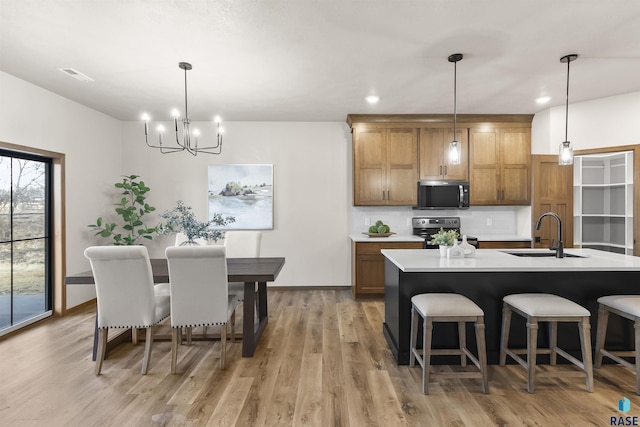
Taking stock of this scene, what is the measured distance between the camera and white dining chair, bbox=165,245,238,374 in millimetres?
2633

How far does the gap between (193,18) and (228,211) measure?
3218 millimetres

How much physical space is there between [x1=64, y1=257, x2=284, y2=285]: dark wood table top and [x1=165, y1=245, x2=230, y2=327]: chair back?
6.3 inches

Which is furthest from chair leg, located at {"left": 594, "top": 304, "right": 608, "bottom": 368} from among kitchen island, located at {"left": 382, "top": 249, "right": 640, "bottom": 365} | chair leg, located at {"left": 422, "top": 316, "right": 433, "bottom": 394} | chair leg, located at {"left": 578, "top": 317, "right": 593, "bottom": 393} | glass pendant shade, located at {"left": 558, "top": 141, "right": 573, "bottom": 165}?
chair leg, located at {"left": 422, "top": 316, "right": 433, "bottom": 394}

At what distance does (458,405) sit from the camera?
2221mm

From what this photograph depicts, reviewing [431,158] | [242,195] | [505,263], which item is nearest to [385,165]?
[431,158]

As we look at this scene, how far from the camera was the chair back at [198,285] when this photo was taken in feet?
8.64

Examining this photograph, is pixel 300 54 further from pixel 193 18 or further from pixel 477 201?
pixel 477 201

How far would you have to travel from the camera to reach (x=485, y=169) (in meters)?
5.02

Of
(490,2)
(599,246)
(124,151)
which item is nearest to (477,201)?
(599,246)

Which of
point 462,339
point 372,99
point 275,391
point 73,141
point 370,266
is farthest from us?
point 370,266

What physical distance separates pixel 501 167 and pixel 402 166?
57.5 inches

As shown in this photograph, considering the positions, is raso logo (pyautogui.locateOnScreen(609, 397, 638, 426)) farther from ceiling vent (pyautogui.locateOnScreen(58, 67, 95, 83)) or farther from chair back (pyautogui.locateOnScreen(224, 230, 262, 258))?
ceiling vent (pyautogui.locateOnScreen(58, 67, 95, 83))

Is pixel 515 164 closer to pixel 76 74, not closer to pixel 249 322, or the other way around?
pixel 249 322

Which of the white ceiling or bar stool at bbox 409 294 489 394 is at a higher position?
the white ceiling
